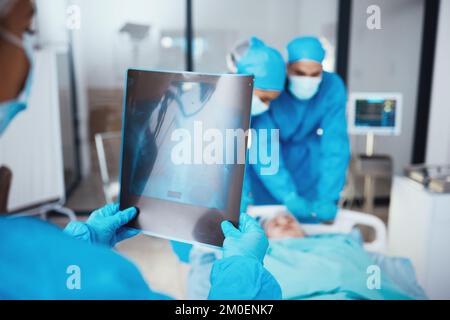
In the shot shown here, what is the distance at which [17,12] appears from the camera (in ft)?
1.51

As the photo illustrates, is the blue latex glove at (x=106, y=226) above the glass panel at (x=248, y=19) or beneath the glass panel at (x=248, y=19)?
beneath

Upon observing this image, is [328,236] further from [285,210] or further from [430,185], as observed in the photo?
[430,185]

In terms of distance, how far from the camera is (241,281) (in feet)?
1.60

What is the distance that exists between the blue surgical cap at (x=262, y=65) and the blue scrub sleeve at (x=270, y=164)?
2.9 inches

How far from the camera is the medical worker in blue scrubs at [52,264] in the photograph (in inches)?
15.2

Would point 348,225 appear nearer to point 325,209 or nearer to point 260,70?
point 325,209

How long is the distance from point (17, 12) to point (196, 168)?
1.02ft

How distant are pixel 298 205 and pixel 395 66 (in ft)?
6.86

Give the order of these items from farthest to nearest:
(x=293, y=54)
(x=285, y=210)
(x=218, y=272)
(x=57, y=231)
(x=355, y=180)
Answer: (x=355, y=180) → (x=285, y=210) → (x=293, y=54) → (x=218, y=272) → (x=57, y=231)

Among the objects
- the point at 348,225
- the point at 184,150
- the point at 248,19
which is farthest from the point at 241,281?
the point at 248,19

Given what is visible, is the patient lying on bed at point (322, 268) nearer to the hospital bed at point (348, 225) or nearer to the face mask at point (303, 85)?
the hospital bed at point (348, 225)

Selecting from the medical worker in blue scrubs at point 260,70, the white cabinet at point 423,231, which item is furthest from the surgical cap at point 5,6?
the white cabinet at point 423,231

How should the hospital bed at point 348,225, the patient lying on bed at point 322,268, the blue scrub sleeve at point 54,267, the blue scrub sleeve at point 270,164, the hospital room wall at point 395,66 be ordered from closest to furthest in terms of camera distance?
the blue scrub sleeve at point 54,267 < the blue scrub sleeve at point 270,164 < the patient lying on bed at point 322,268 < the hospital bed at point 348,225 < the hospital room wall at point 395,66

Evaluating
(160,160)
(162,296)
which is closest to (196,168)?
(160,160)
